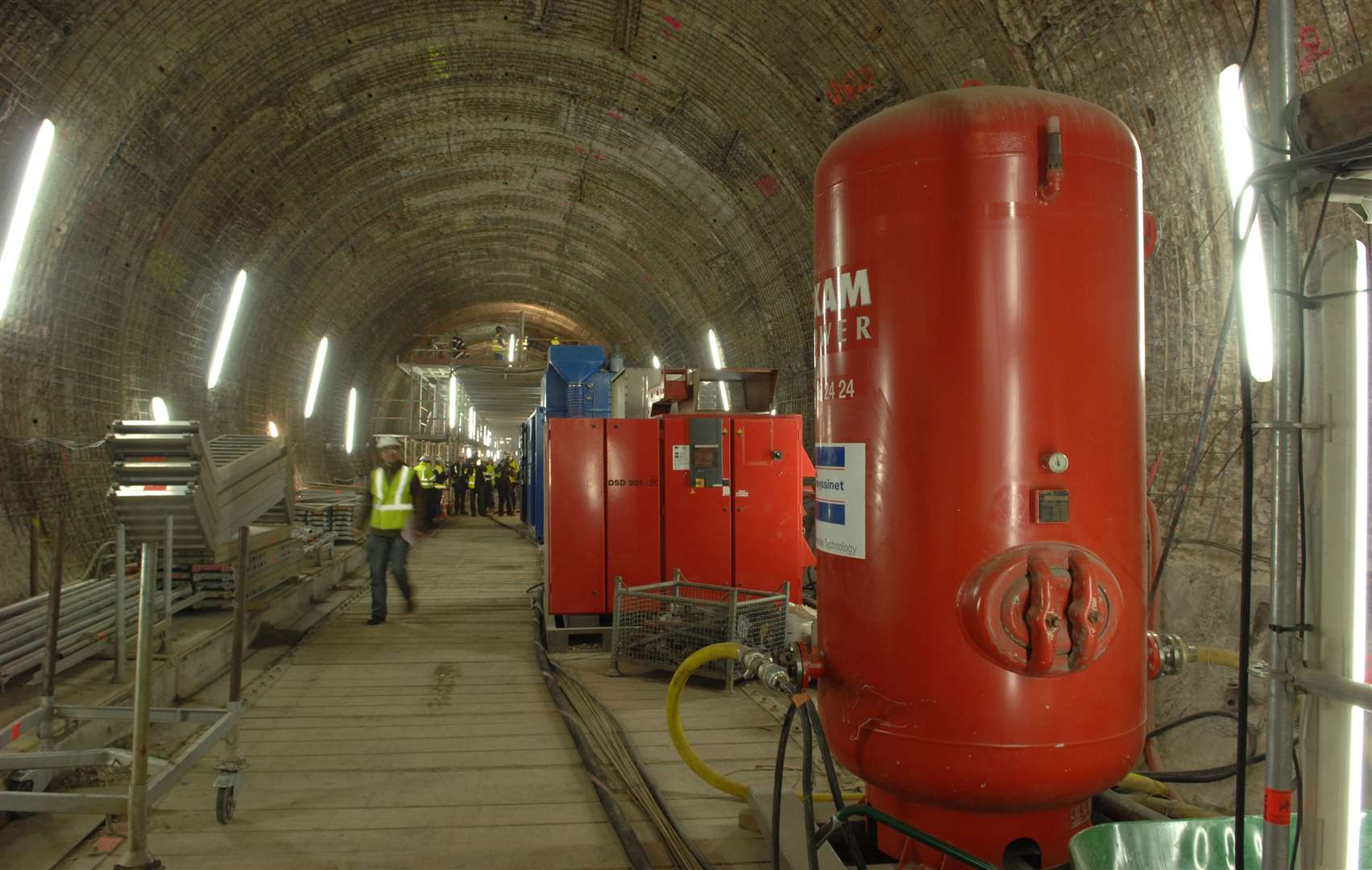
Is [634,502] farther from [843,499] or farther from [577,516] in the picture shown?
[843,499]

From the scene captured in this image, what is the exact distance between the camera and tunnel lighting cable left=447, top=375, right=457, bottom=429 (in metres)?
22.7

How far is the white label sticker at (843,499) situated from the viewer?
2.55 m

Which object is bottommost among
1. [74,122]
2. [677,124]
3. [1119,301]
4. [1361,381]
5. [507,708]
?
[507,708]

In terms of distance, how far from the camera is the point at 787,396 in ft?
37.7

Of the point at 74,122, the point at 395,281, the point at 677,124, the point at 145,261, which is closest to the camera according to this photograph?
the point at 74,122

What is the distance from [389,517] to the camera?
8.05 m

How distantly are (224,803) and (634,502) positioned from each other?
414cm

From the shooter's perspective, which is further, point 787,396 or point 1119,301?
point 787,396

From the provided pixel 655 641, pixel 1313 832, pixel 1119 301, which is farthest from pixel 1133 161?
pixel 655 641

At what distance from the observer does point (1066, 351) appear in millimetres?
2375

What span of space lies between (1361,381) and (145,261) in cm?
1050

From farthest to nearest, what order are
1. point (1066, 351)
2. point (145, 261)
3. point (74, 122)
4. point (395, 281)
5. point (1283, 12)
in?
point (395, 281) < point (145, 261) < point (74, 122) < point (1066, 351) < point (1283, 12)

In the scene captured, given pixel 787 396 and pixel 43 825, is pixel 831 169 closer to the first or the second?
pixel 43 825

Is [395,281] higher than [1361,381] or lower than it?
higher
